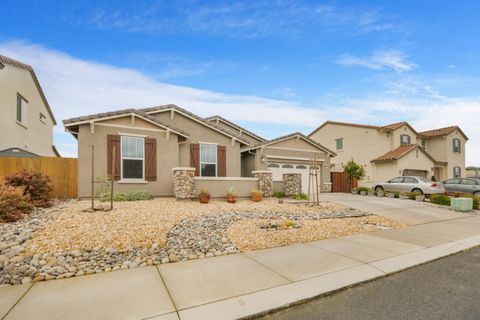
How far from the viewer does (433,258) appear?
5289mm

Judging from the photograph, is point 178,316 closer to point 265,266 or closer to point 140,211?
point 265,266

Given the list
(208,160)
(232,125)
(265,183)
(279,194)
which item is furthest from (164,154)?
(232,125)

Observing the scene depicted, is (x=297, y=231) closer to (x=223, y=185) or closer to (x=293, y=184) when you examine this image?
(x=223, y=185)

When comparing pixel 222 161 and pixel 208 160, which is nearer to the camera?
pixel 208 160

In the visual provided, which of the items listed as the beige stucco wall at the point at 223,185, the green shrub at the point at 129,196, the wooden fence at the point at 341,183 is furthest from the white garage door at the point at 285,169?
the green shrub at the point at 129,196

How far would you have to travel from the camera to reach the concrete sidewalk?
3.13 meters

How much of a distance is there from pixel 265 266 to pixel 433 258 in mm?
3667

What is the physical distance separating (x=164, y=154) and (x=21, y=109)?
361 inches

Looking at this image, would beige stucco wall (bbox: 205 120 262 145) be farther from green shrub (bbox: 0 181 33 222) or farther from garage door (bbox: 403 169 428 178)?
garage door (bbox: 403 169 428 178)

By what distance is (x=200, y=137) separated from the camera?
572 inches

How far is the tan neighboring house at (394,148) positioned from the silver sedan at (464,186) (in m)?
3.92

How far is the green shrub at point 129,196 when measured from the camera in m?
10.1

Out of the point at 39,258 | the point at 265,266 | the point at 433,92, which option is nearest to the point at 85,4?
the point at 39,258

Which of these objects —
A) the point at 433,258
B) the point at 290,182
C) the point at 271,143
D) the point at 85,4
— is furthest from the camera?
the point at 271,143
